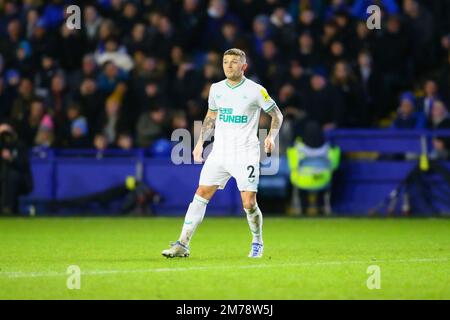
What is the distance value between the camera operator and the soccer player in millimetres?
9057

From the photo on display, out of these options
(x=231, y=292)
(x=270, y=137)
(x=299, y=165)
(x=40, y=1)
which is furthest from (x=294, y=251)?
(x=40, y=1)

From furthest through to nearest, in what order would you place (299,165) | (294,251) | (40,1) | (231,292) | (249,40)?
(40,1) → (249,40) → (299,165) → (294,251) → (231,292)

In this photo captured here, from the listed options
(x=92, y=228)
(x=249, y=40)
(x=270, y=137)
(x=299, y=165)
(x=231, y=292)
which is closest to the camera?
(x=231, y=292)

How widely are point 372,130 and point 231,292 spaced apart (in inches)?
459

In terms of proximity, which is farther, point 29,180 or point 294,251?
point 29,180

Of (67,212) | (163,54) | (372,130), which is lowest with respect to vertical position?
(67,212)

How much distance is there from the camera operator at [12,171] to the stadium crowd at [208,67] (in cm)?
77

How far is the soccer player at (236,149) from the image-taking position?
11.9m

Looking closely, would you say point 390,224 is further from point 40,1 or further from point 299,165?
point 40,1

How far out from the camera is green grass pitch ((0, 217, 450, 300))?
30.3ft

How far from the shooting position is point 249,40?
21.6m

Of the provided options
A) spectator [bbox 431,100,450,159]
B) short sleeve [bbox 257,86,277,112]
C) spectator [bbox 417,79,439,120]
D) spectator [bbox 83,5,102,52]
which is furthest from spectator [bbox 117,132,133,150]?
short sleeve [bbox 257,86,277,112]

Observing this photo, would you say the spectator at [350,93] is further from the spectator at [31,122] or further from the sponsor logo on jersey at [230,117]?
the sponsor logo on jersey at [230,117]

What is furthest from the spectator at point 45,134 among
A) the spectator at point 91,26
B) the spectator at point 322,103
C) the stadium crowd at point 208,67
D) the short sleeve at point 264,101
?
the short sleeve at point 264,101
